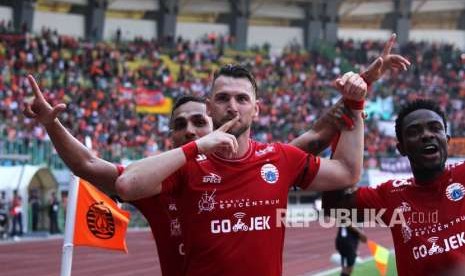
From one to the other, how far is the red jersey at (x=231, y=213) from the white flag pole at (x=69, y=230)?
2.42 metres

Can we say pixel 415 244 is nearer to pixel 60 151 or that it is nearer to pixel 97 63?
pixel 60 151

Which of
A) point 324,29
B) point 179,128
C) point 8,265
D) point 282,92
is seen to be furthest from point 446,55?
point 179,128

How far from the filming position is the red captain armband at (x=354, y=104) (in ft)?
12.8

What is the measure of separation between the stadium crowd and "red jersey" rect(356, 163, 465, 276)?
21.3m

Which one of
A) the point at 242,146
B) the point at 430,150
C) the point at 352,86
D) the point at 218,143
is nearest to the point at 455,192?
the point at 430,150

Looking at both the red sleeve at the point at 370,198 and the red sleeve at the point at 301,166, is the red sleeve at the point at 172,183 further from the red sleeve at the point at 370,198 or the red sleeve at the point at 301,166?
the red sleeve at the point at 370,198

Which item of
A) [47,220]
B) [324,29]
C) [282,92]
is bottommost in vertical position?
[47,220]

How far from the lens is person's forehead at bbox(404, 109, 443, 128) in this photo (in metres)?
4.32

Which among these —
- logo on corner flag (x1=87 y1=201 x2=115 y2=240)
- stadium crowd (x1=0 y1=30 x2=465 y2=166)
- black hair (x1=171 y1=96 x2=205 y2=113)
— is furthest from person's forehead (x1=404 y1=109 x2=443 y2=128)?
stadium crowd (x1=0 y1=30 x2=465 y2=166)

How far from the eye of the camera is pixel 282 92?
41156mm

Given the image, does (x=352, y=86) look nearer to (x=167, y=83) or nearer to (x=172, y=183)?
(x=172, y=183)

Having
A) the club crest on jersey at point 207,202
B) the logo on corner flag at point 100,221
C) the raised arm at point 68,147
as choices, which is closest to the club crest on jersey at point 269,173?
the club crest on jersey at point 207,202

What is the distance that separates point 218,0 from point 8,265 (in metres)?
33.4

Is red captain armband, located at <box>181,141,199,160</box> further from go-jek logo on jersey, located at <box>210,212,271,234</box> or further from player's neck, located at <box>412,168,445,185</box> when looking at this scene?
player's neck, located at <box>412,168,445,185</box>
